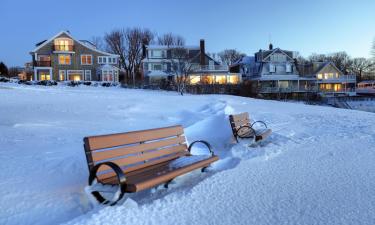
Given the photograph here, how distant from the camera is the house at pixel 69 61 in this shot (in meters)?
56.1

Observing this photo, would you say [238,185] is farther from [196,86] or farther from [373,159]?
[196,86]

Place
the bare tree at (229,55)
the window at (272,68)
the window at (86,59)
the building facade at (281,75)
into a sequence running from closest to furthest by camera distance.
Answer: the building facade at (281,75) → the window at (86,59) → the window at (272,68) → the bare tree at (229,55)

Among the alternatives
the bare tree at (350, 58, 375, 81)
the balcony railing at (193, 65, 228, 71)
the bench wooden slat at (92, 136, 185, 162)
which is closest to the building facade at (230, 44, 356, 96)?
the balcony railing at (193, 65, 228, 71)

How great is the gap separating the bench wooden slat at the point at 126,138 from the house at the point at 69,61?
52.2 metres

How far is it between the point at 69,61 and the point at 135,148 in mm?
55223

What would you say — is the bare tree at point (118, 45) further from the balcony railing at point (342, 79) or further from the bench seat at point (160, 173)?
the bench seat at point (160, 173)

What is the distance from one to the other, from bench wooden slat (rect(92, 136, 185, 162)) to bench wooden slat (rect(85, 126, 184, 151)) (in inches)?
3.0

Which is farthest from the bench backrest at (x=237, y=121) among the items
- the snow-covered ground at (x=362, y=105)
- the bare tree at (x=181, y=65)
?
the snow-covered ground at (x=362, y=105)

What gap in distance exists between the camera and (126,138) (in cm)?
552

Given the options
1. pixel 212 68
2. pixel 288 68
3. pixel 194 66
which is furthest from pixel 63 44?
pixel 288 68

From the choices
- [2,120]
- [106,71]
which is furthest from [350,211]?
[106,71]

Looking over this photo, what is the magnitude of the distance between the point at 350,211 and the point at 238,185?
1.71 meters

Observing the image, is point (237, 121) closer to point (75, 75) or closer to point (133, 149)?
point (133, 149)

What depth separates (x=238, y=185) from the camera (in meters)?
5.76
